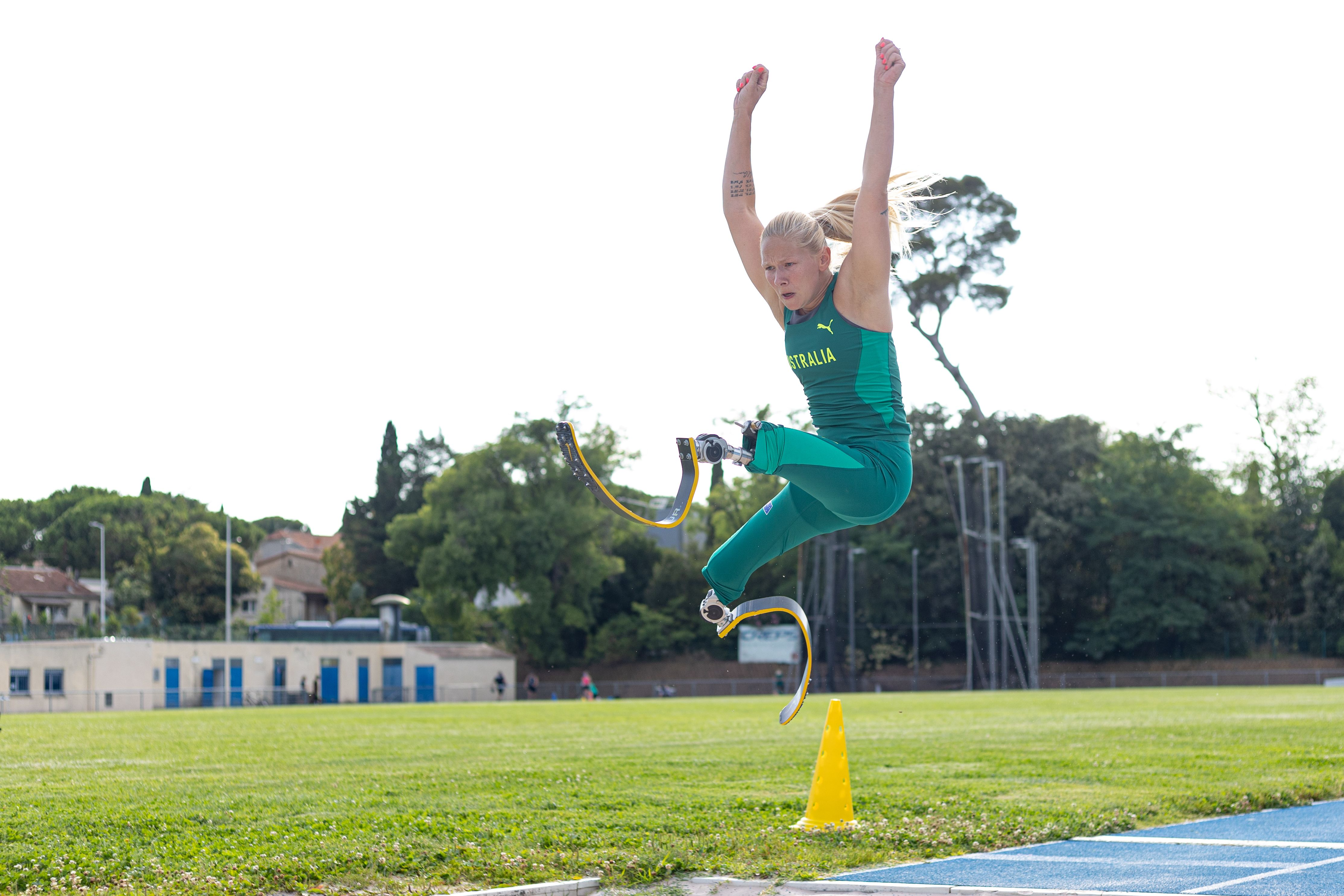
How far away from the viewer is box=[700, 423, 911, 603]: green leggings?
5.62m

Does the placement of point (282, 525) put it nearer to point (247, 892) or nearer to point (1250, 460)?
point (1250, 460)

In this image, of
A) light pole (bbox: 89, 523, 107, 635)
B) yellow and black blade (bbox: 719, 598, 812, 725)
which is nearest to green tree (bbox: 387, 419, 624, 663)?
light pole (bbox: 89, 523, 107, 635)

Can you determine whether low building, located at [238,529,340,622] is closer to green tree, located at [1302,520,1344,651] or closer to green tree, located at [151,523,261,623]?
green tree, located at [151,523,261,623]

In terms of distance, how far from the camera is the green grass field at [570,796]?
7.99 metres

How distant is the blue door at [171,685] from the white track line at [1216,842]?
167 ft

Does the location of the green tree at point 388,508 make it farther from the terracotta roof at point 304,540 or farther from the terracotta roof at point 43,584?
the terracotta roof at point 43,584

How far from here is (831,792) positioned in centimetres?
961

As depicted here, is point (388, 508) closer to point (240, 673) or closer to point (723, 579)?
point (240, 673)

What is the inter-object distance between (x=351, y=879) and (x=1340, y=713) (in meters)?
22.3

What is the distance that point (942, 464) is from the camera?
230ft

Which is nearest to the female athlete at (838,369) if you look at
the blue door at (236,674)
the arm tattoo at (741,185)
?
the arm tattoo at (741,185)

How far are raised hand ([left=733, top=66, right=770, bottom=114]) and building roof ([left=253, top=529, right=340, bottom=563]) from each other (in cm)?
10581

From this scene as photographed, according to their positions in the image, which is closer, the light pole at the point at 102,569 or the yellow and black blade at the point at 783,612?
the yellow and black blade at the point at 783,612

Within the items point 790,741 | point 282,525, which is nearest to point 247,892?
point 790,741
